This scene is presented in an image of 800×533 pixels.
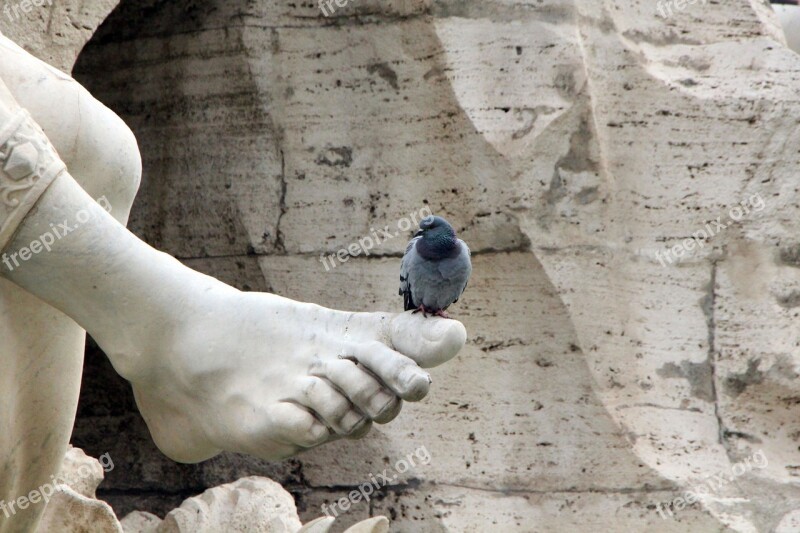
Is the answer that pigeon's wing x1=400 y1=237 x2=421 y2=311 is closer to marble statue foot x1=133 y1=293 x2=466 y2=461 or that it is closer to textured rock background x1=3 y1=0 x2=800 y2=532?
marble statue foot x1=133 y1=293 x2=466 y2=461

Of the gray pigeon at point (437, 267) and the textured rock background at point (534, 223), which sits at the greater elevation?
the gray pigeon at point (437, 267)

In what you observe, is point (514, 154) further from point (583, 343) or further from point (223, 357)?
point (223, 357)
